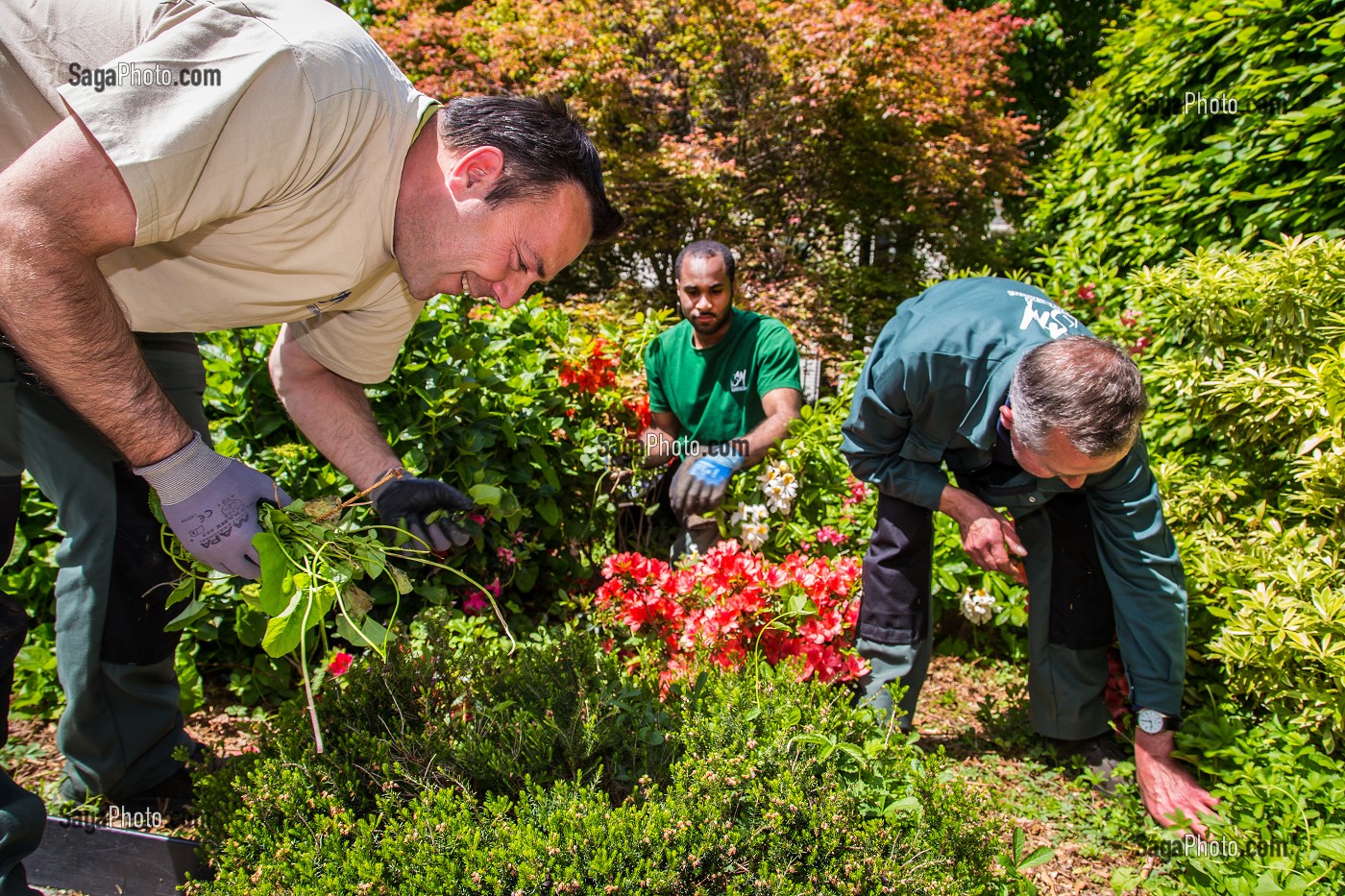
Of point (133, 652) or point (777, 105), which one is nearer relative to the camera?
point (133, 652)

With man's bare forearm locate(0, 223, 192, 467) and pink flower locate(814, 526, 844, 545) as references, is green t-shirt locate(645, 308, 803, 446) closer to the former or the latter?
pink flower locate(814, 526, 844, 545)

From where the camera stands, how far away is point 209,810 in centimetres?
175

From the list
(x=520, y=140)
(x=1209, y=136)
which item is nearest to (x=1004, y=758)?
(x=520, y=140)

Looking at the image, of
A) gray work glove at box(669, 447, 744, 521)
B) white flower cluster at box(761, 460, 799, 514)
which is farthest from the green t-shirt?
white flower cluster at box(761, 460, 799, 514)

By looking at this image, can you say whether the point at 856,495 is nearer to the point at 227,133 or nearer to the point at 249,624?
the point at 249,624

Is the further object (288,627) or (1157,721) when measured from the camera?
(1157,721)

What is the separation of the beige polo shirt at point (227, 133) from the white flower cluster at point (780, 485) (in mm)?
1674

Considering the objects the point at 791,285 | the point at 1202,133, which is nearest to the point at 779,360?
the point at 1202,133

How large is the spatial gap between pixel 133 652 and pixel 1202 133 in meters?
4.48

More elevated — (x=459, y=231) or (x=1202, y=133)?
(x=1202, y=133)

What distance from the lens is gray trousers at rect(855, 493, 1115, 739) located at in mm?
2465

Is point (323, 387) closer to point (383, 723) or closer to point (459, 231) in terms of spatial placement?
point (459, 231)

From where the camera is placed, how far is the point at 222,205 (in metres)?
1.49

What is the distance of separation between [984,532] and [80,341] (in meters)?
2.12
